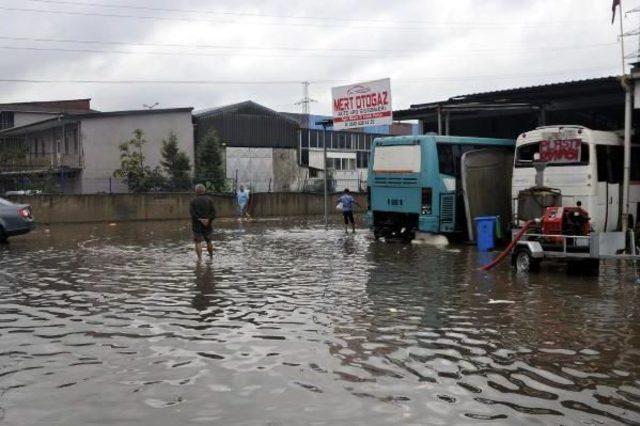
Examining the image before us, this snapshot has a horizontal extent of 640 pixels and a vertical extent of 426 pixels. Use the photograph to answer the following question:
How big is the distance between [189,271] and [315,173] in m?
39.2

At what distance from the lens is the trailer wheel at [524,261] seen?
1289cm

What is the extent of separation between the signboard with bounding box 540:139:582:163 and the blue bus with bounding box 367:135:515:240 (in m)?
3.06

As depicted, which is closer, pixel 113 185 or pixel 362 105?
pixel 362 105

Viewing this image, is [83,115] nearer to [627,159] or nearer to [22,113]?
[22,113]

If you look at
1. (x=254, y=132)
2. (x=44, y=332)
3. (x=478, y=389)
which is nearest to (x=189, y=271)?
(x=44, y=332)

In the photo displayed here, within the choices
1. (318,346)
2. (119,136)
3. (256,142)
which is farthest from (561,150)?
(256,142)

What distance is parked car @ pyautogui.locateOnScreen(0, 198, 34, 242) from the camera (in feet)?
65.2

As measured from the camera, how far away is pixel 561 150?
15.4m

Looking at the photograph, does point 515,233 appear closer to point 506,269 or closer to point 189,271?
point 506,269

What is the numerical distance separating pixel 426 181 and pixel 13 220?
12.0 metres

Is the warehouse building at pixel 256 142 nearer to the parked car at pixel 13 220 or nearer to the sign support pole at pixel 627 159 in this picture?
the parked car at pixel 13 220

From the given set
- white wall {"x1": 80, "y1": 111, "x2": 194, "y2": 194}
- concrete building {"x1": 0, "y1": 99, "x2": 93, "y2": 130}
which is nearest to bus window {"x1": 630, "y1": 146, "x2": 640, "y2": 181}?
white wall {"x1": 80, "y1": 111, "x2": 194, "y2": 194}

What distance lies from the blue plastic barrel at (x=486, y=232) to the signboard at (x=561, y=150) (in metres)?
2.08

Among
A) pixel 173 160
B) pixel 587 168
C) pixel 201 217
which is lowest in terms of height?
pixel 201 217
